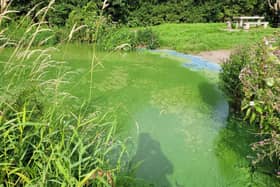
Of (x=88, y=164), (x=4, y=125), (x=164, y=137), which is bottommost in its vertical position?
(x=164, y=137)

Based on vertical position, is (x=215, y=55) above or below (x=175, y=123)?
above

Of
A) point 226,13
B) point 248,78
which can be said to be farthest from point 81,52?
point 226,13

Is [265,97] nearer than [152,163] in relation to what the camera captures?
Yes

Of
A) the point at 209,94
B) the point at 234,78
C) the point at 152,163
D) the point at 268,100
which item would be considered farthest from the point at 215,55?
the point at 268,100

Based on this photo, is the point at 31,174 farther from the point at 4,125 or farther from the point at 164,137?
the point at 164,137

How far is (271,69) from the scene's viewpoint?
9.09 feet

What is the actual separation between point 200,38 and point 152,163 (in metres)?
8.05

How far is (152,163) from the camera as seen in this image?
306 centimetres

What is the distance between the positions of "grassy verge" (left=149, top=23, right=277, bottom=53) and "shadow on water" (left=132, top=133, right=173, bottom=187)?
226 inches

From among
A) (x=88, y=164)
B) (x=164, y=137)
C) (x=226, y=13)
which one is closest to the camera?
(x=88, y=164)

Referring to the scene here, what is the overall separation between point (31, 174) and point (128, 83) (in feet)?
14.7

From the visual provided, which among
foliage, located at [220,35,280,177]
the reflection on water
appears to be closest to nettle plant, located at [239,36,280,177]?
foliage, located at [220,35,280,177]

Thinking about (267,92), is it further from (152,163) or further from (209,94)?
(209,94)

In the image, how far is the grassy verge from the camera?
374 inches
